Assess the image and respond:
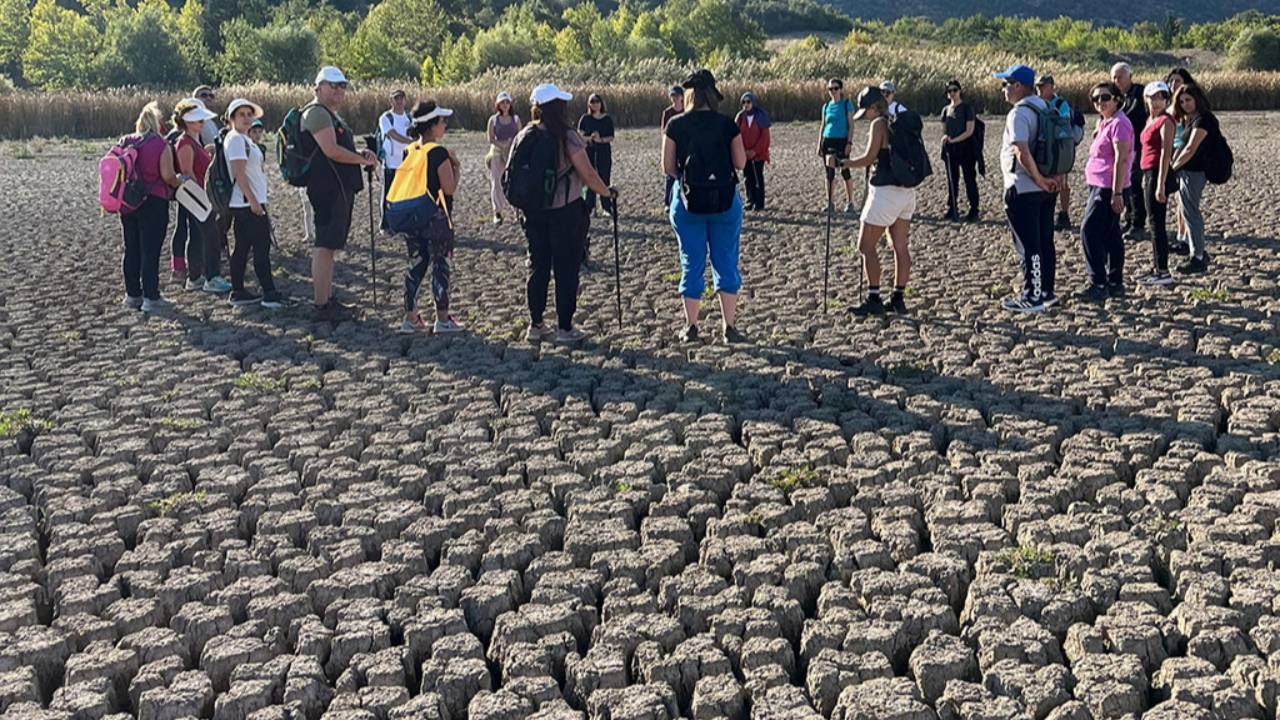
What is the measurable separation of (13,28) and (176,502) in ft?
296

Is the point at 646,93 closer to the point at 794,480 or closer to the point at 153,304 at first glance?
the point at 153,304

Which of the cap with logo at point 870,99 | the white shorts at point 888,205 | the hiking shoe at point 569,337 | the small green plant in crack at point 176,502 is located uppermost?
the cap with logo at point 870,99

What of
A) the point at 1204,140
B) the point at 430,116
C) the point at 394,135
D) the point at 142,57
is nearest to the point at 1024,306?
the point at 1204,140

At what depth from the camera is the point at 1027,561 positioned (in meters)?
5.60

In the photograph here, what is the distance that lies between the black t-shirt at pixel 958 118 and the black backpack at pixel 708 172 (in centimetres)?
687

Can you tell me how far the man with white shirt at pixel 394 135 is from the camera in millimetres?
15227

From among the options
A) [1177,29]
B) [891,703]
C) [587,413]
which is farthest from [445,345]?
[1177,29]

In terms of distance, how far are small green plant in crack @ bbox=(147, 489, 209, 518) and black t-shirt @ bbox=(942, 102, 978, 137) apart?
36.1 ft

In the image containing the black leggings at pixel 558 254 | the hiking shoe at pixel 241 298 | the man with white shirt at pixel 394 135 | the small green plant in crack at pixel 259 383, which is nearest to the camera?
the small green plant in crack at pixel 259 383

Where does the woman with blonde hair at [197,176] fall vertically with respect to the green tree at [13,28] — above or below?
below

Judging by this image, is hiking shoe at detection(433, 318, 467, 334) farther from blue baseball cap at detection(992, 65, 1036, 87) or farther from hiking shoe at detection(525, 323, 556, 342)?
blue baseball cap at detection(992, 65, 1036, 87)

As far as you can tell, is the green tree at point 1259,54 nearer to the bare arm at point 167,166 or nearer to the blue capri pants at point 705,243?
the blue capri pants at point 705,243

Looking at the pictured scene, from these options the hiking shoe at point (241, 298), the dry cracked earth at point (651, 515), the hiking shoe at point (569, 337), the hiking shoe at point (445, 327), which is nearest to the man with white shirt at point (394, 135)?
the hiking shoe at point (241, 298)

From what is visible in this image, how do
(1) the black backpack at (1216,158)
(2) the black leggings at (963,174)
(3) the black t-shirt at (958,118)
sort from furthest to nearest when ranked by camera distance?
(2) the black leggings at (963,174)
(3) the black t-shirt at (958,118)
(1) the black backpack at (1216,158)
